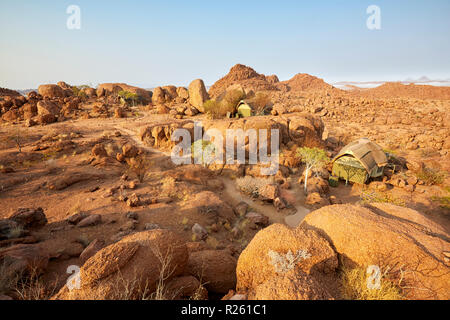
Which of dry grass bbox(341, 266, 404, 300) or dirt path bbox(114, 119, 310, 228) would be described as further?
dirt path bbox(114, 119, 310, 228)

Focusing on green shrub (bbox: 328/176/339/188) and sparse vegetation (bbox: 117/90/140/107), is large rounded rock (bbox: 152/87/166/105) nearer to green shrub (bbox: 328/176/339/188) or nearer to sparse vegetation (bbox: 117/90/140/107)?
sparse vegetation (bbox: 117/90/140/107)

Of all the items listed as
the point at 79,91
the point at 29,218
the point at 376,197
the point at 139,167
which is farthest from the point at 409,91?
the point at 79,91

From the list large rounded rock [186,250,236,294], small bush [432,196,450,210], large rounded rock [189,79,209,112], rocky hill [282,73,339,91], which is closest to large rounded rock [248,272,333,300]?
large rounded rock [186,250,236,294]

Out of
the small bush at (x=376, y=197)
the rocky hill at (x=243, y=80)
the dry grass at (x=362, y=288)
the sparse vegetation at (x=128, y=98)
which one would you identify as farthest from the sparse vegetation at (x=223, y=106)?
the rocky hill at (x=243, y=80)

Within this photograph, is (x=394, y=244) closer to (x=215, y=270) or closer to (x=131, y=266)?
(x=215, y=270)

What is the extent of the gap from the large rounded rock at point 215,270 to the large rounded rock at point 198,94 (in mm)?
26535

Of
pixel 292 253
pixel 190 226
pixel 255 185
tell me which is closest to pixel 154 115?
pixel 255 185

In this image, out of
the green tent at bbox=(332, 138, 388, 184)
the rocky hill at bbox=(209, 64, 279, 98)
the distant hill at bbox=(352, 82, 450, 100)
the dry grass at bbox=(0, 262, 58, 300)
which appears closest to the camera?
the dry grass at bbox=(0, 262, 58, 300)

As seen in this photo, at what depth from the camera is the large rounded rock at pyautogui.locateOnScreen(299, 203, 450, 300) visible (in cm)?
304

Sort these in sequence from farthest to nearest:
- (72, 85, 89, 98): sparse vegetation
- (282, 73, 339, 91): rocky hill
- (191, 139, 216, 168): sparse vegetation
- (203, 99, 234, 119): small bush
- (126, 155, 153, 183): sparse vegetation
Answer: (282, 73, 339, 91): rocky hill
(72, 85, 89, 98): sparse vegetation
(203, 99, 234, 119): small bush
(191, 139, 216, 168): sparse vegetation
(126, 155, 153, 183): sparse vegetation

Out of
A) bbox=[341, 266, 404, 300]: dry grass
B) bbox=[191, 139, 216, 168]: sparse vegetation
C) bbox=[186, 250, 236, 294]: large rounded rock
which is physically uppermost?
bbox=[191, 139, 216, 168]: sparse vegetation

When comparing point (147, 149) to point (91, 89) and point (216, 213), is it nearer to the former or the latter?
point (216, 213)

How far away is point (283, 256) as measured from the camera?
3508 millimetres

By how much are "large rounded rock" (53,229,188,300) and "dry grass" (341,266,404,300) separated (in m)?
3.10
